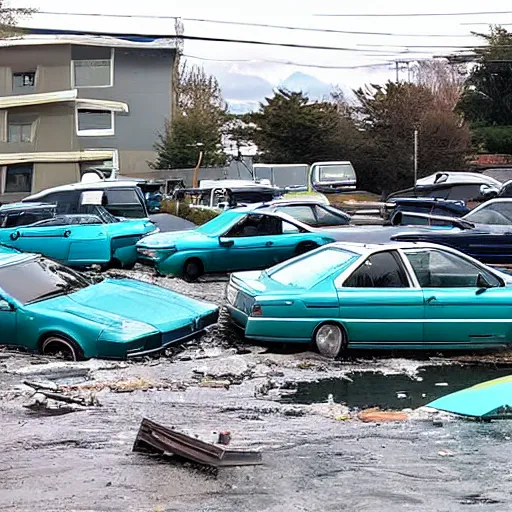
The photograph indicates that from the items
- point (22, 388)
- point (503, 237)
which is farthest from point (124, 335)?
point (503, 237)

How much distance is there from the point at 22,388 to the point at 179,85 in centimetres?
4995

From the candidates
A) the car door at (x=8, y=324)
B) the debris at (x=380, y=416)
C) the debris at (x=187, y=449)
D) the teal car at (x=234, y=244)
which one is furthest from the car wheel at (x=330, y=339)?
the teal car at (x=234, y=244)

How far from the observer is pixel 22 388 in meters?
6.73

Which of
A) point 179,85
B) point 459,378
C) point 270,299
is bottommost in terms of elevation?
point 459,378

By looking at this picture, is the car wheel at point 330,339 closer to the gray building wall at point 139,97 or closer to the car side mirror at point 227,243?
the car side mirror at point 227,243

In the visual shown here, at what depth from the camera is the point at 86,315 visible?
8234 mm

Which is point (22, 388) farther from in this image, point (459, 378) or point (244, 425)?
point (459, 378)

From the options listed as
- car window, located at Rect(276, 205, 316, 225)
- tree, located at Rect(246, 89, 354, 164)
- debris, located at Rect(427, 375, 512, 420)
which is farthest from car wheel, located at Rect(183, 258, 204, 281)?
tree, located at Rect(246, 89, 354, 164)

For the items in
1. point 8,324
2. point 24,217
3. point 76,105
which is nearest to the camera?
point 8,324

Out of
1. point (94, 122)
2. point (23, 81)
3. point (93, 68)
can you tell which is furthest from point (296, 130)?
point (23, 81)

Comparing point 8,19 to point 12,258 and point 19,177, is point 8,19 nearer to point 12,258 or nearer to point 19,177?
point 19,177

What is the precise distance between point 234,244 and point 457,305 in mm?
6006

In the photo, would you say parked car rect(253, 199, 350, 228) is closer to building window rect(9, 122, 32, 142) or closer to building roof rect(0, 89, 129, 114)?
building roof rect(0, 89, 129, 114)

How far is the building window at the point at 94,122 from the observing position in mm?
45469
